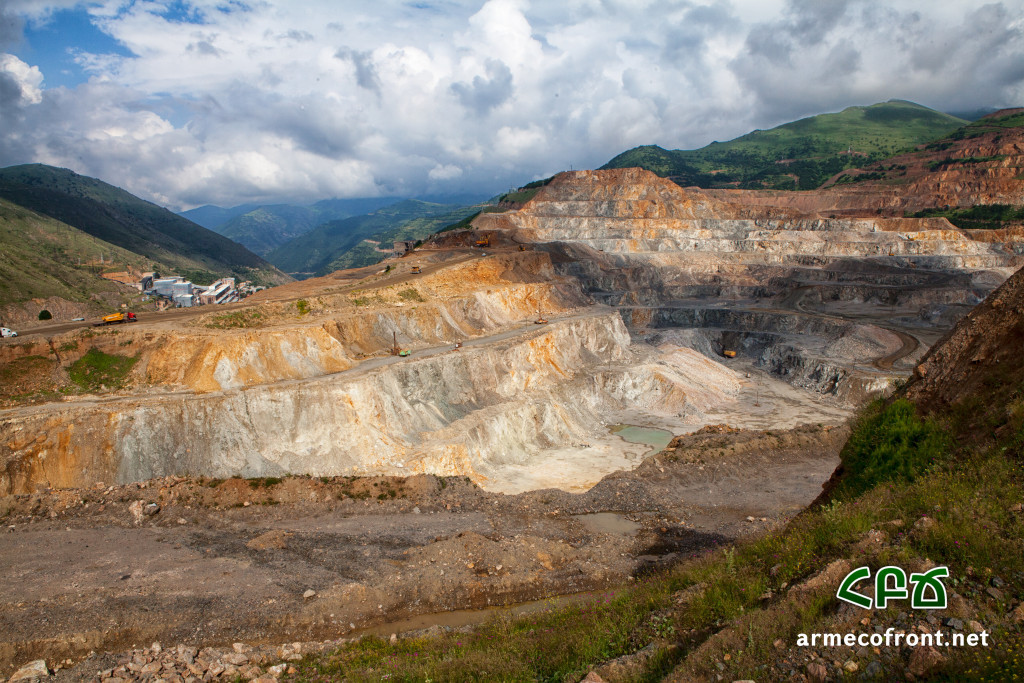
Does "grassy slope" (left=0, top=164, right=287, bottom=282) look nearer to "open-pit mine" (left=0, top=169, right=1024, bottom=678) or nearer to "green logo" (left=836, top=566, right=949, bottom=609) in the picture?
"open-pit mine" (left=0, top=169, right=1024, bottom=678)

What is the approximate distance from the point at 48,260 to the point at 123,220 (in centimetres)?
7826

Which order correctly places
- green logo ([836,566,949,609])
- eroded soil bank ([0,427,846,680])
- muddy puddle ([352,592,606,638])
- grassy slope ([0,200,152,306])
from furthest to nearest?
grassy slope ([0,200,152,306]) → muddy puddle ([352,592,606,638]) → eroded soil bank ([0,427,846,680]) → green logo ([836,566,949,609])

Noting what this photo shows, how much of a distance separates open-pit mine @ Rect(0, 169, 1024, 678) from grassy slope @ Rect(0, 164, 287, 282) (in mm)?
97661

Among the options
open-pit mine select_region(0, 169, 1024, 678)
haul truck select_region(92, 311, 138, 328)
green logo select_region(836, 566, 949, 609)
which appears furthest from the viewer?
haul truck select_region(92, 311, 138, 328)

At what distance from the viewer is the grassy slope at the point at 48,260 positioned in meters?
68.1

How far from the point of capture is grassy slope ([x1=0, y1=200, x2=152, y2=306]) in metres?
68.1

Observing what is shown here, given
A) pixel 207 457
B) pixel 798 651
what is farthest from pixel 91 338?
pixel 798 651

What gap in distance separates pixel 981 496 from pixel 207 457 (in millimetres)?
29131

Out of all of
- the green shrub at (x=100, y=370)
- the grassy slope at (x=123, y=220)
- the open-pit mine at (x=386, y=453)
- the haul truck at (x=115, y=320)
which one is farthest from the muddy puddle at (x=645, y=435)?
the grassy slope at (x=123, y=220)

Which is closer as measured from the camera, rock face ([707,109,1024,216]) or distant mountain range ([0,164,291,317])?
distant mountain range ([0,164,291,317])

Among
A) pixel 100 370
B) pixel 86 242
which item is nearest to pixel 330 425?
pixel 100 370

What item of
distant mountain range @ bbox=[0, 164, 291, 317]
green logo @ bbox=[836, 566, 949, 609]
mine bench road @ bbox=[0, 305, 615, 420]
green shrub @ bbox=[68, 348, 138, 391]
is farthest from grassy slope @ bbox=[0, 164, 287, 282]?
green logo @ bbox=[836, 566, 949, 609]

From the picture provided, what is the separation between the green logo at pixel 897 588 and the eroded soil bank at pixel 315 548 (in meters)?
12.5

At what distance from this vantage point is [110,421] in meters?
26.4
